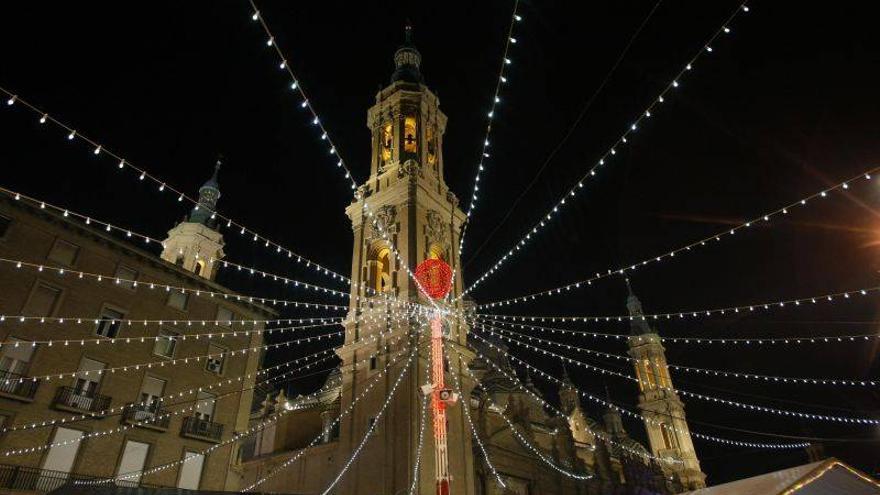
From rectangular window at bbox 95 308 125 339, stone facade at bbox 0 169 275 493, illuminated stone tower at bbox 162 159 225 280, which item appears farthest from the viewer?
illuminated stone tower at bbox 162 159 225 280

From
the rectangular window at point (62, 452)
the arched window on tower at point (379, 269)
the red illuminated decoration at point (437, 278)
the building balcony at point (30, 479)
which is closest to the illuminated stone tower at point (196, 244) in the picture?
the arched window on tower at point (379, 269)

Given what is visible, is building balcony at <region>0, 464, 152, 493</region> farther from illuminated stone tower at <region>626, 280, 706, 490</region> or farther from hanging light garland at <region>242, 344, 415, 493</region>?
illuminated stone tower at <region>626, 280, 706, 490</region>

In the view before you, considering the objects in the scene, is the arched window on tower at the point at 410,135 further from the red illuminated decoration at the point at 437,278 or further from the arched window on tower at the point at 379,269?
the red illuminated decoration at the point at 437,278

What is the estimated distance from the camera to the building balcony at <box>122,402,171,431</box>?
1634 cm

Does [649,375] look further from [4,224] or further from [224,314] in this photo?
[4,224]

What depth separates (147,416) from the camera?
1688cm

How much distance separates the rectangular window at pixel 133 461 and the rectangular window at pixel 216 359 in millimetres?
3621

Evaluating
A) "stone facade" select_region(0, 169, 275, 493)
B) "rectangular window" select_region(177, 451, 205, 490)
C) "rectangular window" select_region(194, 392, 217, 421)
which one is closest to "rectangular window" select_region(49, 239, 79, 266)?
"stone facade" select_region(0, 169, 275, 493)

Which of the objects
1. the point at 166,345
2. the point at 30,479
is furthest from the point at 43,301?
the point at 30,479

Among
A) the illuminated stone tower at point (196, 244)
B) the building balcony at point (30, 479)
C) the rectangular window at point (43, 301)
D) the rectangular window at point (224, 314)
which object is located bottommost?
the building balcony at point (30, 479)

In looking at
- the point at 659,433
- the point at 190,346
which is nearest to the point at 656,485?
the point at 659,433

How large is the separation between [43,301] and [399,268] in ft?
39.3

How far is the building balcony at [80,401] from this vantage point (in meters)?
15.2

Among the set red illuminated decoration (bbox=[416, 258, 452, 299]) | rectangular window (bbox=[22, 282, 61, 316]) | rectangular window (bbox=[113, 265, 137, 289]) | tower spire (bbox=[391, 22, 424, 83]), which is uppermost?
tower spire (bbox=[391, 22, 424, 83])
